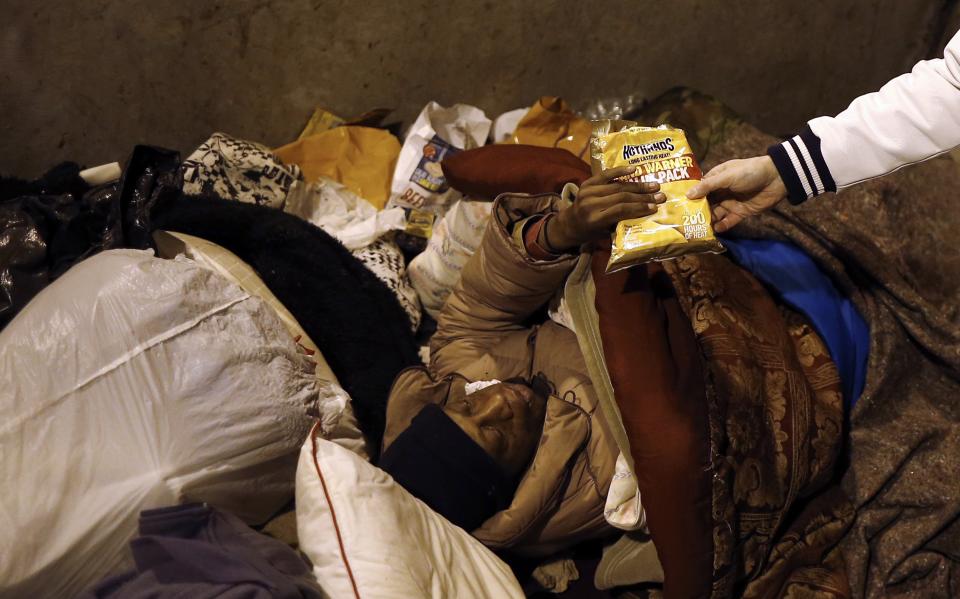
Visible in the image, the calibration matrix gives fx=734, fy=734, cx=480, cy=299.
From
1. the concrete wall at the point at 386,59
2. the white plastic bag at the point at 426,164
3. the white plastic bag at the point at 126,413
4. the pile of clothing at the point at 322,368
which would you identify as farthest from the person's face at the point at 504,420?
the concrete wall at the point at 386,59

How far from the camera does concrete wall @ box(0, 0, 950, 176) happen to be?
5.49 ft

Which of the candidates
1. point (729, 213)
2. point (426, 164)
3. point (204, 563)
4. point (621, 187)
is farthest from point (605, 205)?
point (426, 164)

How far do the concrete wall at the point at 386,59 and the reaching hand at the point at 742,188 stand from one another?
977mm

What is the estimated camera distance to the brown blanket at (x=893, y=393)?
4.50 feet

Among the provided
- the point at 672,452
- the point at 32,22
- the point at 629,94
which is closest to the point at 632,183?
the point at 672,452

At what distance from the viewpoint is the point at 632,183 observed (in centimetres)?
112

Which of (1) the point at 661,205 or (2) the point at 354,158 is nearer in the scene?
(1) the point at 661,205

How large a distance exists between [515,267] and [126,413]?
698 mm

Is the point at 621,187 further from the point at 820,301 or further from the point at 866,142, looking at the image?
the point at 820,301

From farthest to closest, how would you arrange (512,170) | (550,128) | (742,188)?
(550,128)
(512,170)
(742,188)

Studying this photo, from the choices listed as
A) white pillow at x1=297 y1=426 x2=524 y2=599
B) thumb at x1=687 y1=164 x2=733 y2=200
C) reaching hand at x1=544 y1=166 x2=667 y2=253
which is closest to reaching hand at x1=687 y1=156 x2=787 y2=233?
thumb at x1=687 y1=164 x2=733 y2=200

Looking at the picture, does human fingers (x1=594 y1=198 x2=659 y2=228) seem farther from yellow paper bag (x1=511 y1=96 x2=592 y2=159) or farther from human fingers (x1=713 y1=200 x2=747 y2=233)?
yellow paper bag (x1=511 y1=96 x2=592 y2=159)

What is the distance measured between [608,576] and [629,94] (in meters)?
1.42

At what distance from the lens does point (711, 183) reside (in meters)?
1.13
